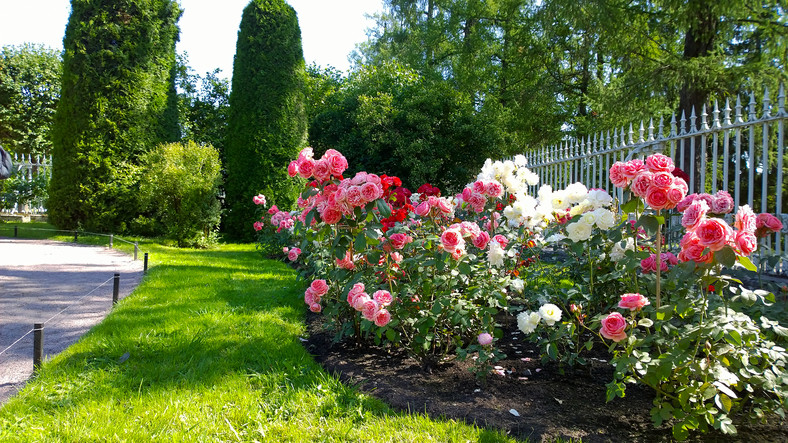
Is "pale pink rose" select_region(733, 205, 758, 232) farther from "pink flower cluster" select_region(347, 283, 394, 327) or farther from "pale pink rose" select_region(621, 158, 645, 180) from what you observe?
"pink flower cluster" select_region(347, 283, 394, 327)

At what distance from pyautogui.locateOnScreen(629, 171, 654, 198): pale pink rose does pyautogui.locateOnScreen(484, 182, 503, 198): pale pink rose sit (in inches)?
48.7

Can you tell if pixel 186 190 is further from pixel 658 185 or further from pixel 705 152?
pixel 658 185

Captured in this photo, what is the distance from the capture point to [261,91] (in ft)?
36.7

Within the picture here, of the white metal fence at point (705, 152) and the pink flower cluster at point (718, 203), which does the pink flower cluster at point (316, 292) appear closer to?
the pink flower cluster at point (718, 203)

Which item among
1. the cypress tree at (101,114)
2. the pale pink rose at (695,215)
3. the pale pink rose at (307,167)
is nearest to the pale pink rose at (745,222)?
the pale pink rose at (695,215)

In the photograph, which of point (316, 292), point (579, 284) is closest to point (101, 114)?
point (316, 292)

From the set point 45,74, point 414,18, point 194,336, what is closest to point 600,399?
point 194,336

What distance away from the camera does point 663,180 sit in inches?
73.6

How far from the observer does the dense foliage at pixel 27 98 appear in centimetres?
2169

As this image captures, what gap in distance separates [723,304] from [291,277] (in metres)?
5.01

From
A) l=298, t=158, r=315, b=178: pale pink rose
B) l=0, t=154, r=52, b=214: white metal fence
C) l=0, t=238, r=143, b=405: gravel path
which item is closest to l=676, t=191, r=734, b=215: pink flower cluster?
l=298, t=158, r=315, b=178: pale pink rose

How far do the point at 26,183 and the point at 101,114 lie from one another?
5.51m

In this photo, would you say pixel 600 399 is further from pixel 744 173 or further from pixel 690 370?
pixel 744 173

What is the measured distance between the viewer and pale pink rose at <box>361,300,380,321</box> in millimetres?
2512
